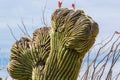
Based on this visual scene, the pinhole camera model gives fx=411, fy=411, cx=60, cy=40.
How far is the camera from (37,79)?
8.54ft

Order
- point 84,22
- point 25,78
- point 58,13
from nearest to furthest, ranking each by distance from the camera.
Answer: point 84,22 → point 58,13 → point 25,78

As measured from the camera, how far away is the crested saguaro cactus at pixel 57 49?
2475mm

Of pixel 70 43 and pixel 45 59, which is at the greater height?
pixel 70 43

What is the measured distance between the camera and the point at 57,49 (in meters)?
2.57

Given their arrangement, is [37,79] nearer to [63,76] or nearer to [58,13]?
[63,76]

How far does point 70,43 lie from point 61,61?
138 mm

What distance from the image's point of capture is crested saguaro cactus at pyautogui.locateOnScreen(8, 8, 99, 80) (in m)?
2.47

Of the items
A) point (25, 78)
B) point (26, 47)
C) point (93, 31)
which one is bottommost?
point (25, 78)

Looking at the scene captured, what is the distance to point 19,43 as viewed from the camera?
285cm

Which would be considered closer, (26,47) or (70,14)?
(70,14)

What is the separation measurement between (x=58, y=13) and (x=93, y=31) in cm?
28

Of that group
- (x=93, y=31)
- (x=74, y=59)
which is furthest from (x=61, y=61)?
(x=93, y=31)

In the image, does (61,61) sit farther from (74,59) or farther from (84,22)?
(84,22)

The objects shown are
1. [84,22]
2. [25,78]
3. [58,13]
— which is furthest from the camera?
[25,78]
